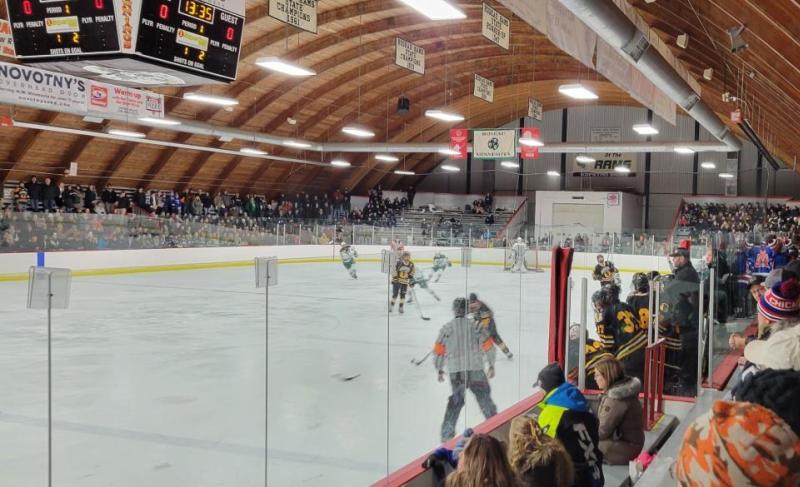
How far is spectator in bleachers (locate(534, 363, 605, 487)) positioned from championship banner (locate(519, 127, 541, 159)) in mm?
17356

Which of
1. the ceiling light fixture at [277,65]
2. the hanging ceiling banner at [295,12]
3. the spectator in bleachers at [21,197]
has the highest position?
the hanging ceiling banner at [295,12]

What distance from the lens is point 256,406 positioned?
4832 mm

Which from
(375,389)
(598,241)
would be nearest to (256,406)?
(375,389)

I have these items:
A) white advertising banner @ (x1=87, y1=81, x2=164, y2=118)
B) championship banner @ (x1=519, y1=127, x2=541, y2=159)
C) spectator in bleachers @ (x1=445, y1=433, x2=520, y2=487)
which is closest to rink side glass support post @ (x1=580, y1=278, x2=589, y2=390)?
spectator in bleachers @ (x1=445, y1=433, x2=520, y2=487)

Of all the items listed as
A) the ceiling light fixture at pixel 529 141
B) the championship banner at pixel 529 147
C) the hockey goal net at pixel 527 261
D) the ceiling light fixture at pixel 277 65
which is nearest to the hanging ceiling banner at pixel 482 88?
the championship banner at pixel 529 147

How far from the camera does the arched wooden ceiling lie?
1580cm

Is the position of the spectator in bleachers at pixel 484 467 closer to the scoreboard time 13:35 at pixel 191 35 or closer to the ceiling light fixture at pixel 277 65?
the scoreboard time 13:35 at pixel 191 35

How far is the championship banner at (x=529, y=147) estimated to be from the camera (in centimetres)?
2055

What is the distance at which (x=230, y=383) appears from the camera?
574cm

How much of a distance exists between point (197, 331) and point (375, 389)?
1.87 m

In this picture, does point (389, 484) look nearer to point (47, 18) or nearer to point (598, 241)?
point (47, 18)

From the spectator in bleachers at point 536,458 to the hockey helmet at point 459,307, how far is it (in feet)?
7.95

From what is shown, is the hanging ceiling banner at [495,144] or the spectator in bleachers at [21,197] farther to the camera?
the spectator in bleachers at [21,197]

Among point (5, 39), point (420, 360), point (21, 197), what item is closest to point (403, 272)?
point (420, 360)
